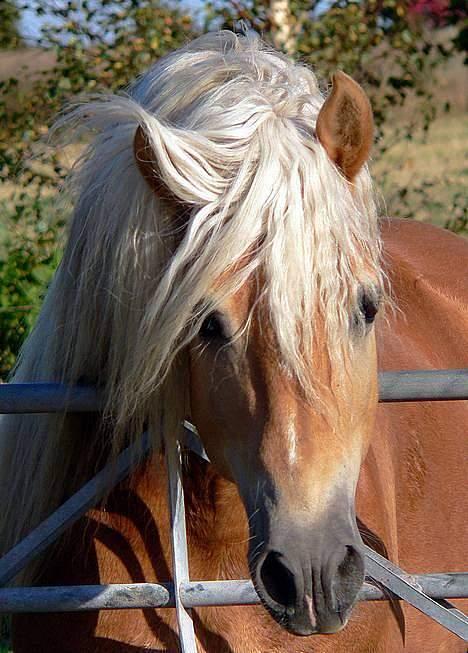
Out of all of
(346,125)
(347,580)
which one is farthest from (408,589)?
(346,125)

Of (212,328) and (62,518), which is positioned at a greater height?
(212,328)

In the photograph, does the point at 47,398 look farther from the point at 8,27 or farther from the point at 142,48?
the point at 8,27

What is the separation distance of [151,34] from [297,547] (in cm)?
437

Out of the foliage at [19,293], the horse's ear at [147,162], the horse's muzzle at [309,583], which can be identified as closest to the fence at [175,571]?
the horse's muzzle at [309,583]

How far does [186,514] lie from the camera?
7.09 feet

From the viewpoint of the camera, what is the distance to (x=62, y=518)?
2.05 metres

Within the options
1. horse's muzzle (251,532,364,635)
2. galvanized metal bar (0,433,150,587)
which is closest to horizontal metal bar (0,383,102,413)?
galvanized metal bar (0,433,150,587)

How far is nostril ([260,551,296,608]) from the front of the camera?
5.56ft

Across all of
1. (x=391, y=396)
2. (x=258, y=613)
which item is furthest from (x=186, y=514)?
(x=391, y=396)

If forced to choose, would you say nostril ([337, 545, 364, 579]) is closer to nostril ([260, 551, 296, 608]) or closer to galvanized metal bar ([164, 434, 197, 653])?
nostril ([260, 551, 296, 608])

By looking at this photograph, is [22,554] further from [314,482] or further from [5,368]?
[5,368]

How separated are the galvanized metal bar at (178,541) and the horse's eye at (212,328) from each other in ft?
0.92

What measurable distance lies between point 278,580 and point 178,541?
0.36m

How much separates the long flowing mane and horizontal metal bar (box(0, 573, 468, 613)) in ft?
0.82
